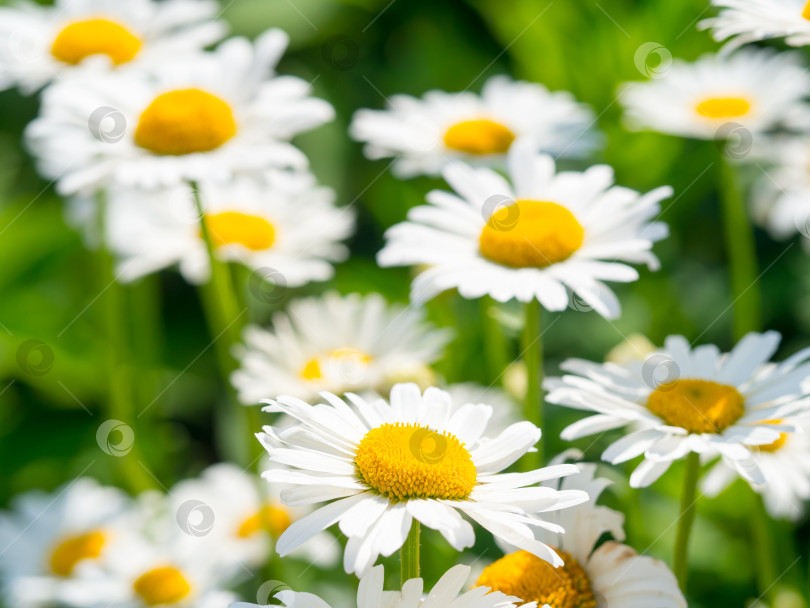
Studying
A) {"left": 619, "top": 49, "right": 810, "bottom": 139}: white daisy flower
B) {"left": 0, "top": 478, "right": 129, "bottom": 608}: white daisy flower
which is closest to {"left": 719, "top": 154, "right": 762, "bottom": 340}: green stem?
{"left": 619, "top": 49, "right": 810, "bottom": 139}: white daisy flower

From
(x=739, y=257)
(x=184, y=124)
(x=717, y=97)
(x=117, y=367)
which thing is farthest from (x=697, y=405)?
(x=717, y=97)

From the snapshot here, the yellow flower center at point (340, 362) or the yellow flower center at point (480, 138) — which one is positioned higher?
the yellow flower center at point (480, 138)

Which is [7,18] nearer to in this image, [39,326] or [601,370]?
[39,326]

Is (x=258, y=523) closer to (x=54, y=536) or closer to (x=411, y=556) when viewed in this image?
(x=54, y=536)

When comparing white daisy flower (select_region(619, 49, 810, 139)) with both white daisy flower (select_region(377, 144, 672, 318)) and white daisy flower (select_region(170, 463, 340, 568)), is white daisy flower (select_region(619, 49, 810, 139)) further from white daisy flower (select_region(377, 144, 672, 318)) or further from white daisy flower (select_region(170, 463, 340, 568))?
white daisy flower (select_region(170, 463, 340, 568))

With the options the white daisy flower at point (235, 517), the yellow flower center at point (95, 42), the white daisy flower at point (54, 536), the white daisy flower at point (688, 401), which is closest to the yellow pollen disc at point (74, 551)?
the white daisy flower at point (54, 536)

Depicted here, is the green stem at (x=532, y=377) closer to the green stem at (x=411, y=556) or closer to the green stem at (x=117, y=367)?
the green stem at (x=411, y=556)

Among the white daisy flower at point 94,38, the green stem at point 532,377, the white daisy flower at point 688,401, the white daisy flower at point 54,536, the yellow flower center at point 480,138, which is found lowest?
the white daisy flower at point 54,536

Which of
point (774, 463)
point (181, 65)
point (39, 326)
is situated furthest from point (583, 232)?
point (39, 326)
